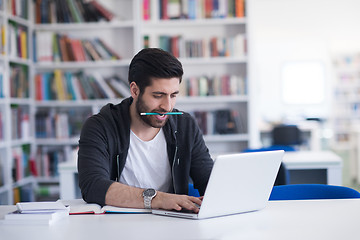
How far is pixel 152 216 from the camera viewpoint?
61.8 inches

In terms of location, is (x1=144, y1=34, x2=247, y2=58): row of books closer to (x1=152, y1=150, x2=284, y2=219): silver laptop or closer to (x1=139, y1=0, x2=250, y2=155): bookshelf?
(x1=139, y1=0, x2=250, y2=155): bookshelf

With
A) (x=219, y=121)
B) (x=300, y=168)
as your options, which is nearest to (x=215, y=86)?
(x=219, y=121)

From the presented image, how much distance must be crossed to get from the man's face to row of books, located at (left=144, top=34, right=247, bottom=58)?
2.91 meters

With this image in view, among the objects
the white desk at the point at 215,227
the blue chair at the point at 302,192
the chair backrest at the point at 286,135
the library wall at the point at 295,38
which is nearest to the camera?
the white desk at the point at 215,227

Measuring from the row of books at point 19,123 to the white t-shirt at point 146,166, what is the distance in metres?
2.65

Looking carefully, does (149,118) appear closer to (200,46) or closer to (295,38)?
(200,46)

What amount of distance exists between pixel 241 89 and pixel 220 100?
0.76ft

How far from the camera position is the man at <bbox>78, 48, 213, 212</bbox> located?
5.97 feet

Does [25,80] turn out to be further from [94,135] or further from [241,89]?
[94,135]

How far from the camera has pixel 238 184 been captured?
1.50 m

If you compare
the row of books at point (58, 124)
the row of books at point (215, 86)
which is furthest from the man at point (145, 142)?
the row of books at point (58, 124)

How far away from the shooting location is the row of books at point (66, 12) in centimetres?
474

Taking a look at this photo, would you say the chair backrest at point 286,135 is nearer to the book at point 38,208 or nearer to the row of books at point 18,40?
the row of books at point 18,40

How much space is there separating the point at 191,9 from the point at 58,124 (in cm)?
172
